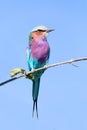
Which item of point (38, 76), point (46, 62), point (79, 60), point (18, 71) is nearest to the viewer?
point (79, 60)

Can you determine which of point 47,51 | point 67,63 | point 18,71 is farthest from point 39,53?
point 67,63

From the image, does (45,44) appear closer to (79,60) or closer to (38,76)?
(38,76)

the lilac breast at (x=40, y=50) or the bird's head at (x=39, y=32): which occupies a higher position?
Answer: the bird's head at (x=39, y=32)

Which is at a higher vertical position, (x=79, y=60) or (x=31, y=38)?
(x=79, y=60)

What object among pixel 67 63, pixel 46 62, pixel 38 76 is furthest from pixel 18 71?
pixel 46 62

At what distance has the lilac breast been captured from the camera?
3.26 meters

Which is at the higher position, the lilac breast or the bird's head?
the bird's head

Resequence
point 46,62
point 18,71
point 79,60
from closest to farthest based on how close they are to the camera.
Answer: point 79,60 → point 18,71 → point 46,62

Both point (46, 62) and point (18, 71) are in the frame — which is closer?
point (18, 71)

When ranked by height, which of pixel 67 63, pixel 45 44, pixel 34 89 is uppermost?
pixel 67 63

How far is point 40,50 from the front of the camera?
332cm

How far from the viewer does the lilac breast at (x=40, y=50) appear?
326 cm

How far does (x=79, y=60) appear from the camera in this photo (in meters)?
1.80

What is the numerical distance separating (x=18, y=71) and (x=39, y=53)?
4.02 ft
